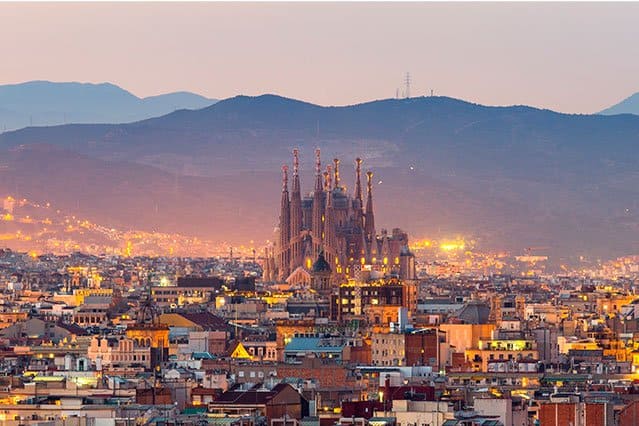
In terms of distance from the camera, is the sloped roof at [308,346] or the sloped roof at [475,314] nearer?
the sloped roof at [308,346]

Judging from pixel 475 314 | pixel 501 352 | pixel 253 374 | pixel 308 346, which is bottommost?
pixel 253 374

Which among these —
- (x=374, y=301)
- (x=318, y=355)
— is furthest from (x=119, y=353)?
(x=374, y=301)

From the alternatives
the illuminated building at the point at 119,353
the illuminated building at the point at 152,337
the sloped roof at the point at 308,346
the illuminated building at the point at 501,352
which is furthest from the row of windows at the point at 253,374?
the sloped roof at the point at 308,346

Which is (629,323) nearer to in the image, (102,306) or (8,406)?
(102,306)

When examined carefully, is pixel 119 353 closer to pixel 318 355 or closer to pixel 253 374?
pixel 318 355

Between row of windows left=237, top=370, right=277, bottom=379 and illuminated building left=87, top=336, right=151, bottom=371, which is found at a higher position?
illuminated building left=87, top=336, right=151, bottom=371

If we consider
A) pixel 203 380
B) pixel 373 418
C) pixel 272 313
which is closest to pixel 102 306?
pixel 272 313

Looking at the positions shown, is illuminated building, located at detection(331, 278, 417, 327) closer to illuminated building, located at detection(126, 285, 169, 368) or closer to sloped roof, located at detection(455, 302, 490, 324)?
sloped roof, located at detection(455, 302, 490, 324)

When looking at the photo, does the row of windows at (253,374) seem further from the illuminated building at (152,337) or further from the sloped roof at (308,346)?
the sloped roof at (308,346)

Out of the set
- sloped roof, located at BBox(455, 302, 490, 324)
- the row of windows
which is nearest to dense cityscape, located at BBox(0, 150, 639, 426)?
the row of windows
